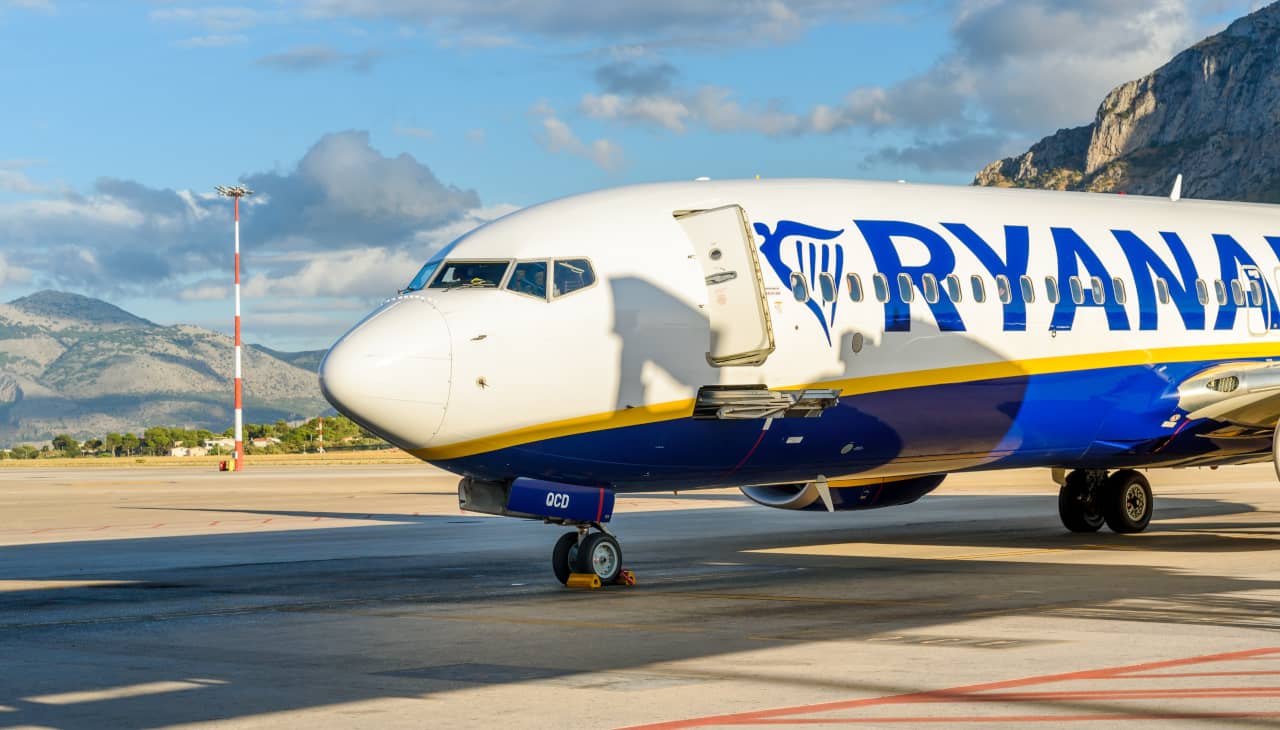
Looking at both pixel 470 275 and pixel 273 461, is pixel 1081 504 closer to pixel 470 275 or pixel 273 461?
pixel 470 275

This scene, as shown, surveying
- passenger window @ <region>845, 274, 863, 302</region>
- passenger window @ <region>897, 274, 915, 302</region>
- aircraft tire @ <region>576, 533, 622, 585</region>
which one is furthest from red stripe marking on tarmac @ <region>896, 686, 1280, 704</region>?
passenger window @ <region>897, 274, 915, 302</region>

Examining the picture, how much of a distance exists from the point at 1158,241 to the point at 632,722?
1631 centimetres

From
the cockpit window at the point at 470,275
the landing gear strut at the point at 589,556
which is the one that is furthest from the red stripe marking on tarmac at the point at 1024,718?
the cockpit window at the point at 470,275

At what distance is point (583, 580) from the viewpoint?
18.4 meters

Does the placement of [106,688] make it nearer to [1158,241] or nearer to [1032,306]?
[1032,306]

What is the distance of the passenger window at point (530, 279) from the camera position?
1764 cm

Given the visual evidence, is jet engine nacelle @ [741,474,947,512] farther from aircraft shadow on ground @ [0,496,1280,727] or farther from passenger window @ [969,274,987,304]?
passenger window @ [969,274,987,304]

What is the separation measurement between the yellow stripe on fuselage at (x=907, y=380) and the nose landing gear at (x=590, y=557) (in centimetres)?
150

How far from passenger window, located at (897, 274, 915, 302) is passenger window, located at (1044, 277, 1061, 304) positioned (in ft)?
8.04

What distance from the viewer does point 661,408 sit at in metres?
17.9

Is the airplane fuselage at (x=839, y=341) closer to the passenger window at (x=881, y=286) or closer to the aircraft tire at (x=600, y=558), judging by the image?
the passenger window at (x=881, y=286)

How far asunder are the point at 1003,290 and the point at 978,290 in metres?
0.46

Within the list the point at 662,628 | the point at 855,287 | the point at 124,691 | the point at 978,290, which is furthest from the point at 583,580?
the point at 124,691

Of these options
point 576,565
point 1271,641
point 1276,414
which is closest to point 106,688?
point 576,565
